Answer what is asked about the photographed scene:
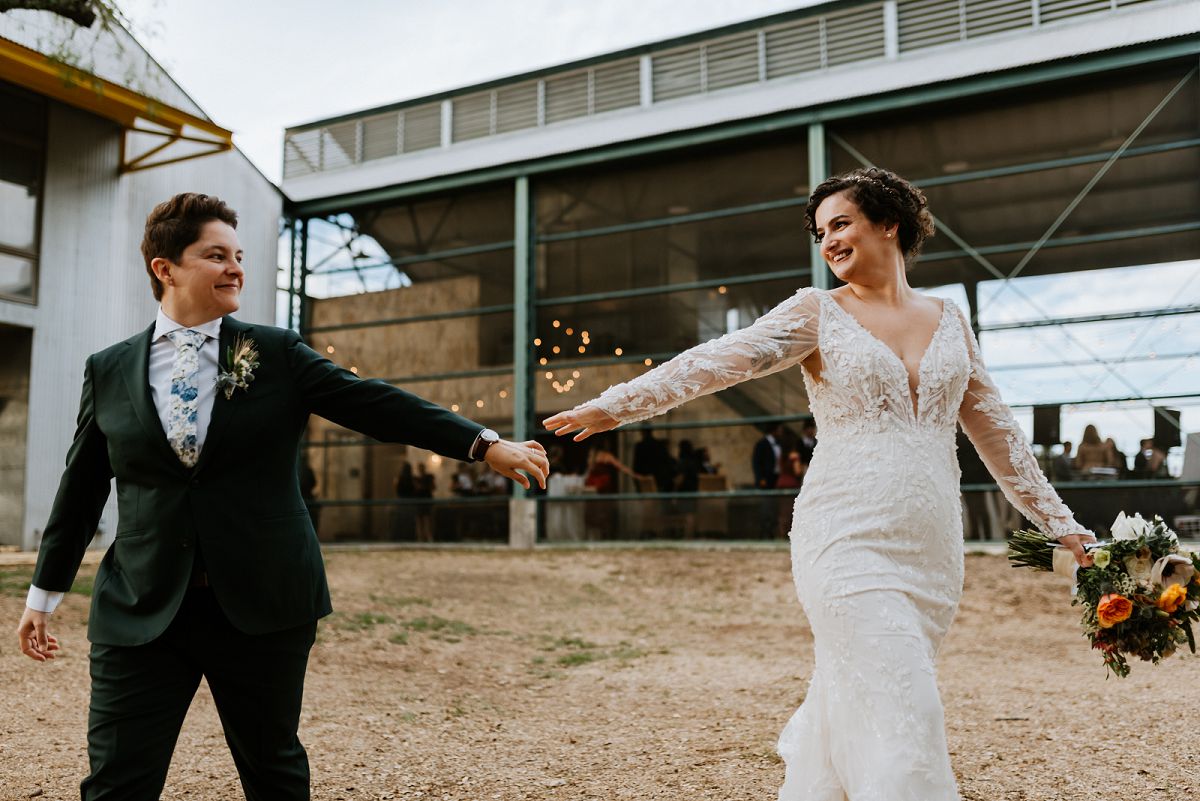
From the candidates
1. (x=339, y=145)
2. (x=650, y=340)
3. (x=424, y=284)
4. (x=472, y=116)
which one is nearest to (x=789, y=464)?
(x=650, y=340)

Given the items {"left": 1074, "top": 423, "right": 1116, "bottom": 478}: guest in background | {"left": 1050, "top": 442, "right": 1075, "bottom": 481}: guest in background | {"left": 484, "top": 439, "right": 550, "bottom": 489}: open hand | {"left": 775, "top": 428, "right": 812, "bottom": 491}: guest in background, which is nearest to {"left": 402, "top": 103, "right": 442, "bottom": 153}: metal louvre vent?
{"left": 775, "top": 428, "right": 812, "bottom": 491}: guest in background

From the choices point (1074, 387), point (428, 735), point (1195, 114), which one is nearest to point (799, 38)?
point (1195, 114)

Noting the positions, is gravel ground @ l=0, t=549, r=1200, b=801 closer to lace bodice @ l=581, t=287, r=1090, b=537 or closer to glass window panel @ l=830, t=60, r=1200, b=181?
lace bodice @ l=581, t=287, r=1090, b=537

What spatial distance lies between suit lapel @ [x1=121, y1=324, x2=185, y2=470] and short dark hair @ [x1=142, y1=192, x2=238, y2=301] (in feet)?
0.66

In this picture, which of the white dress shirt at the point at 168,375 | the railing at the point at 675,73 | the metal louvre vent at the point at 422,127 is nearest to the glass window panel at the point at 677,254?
the railing at the point at 675,73

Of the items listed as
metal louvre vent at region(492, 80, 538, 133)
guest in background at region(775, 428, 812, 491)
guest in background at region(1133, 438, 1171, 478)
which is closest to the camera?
guest in background at region(1133, 438, 1171, 478)

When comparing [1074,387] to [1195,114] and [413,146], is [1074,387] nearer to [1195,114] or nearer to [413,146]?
[1195,114]

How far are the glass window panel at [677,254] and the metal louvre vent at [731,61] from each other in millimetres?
2501

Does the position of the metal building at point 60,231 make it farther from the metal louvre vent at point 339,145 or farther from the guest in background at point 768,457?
→ the guest in background at point 768,457

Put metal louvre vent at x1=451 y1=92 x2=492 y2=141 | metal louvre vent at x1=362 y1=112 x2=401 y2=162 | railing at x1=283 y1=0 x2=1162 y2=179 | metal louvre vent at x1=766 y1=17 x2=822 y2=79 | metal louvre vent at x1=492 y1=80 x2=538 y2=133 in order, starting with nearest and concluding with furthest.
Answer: railing at x1=283 y1=0 x2=1162 y2=179
metal louvre vent at x1=766 y1=17 x2=822 y2=79
metal louvre vent at x1=492 y1=80 x2=538 y2=133
metal louvre vent at x1=451 y1=92 x2=492 y2=141
metal louvre vent at x1=362 y1=112 x2=401 y2=162

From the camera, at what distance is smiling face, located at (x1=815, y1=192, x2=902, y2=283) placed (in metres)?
3.38

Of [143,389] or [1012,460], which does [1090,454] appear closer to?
[1012,460]

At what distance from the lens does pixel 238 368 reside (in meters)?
2.90

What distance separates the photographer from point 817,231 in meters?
3.58
